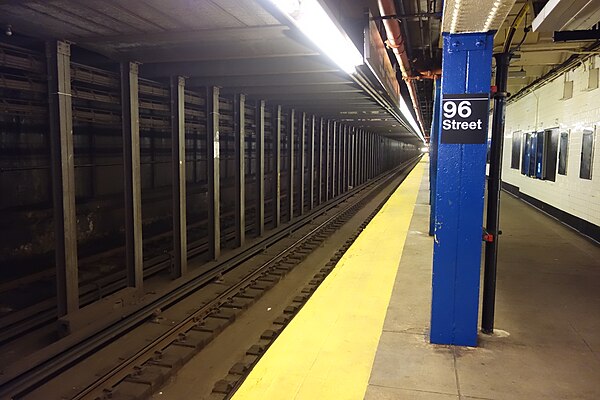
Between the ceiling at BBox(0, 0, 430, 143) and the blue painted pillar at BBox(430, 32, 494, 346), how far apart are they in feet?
4.07

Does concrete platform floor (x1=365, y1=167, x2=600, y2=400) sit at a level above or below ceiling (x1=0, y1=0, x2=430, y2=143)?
below

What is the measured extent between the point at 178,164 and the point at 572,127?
7172 millimetres

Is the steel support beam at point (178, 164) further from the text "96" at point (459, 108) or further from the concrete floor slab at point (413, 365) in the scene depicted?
the text "96" at point (459, 108)

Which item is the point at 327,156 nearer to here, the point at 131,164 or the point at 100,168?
the point at 100,168

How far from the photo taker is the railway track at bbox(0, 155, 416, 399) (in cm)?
379

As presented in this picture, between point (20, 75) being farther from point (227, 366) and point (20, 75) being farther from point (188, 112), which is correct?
point (227, 366)

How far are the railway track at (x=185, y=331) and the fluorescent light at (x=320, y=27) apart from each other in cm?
278

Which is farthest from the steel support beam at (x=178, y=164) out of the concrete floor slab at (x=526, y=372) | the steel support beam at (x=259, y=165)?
the concrete floor slab at (x=526, y=372)

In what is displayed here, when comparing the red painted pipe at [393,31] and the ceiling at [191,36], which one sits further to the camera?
the red painted pipe at [393,31]

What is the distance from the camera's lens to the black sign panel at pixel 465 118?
314 cm

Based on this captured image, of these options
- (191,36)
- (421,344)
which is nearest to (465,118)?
(421,344)

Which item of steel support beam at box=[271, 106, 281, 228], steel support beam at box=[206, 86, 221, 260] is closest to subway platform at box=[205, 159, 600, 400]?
steel support beam at box=[206, 86, 221, 260]

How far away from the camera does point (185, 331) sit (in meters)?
4.97

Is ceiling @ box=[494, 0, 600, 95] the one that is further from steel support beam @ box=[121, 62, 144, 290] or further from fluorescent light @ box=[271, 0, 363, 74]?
steel support beam @ box=[121, 62, 144, 290]
